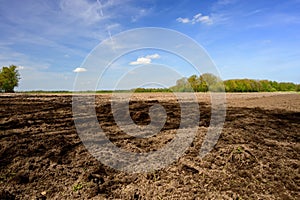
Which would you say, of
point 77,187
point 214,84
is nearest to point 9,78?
point 214,84

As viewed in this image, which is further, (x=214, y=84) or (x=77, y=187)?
(x=214, y=84)

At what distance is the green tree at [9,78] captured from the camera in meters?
37.0

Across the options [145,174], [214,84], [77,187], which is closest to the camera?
[77,187]

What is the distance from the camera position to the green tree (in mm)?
36969

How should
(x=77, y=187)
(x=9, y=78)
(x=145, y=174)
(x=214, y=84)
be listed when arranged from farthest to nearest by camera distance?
(x=9, y=78) < (x=214, y=84) < (x=145, y=174) < (x=77, y=187)

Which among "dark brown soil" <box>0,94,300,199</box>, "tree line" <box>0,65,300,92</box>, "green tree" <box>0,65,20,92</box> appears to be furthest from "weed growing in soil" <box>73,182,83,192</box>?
"green tree" <box>0,65,20,92</box>

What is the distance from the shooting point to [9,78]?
3844 centimetres

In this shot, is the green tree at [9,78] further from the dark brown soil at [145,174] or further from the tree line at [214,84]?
the dark brown soil at [145,174]

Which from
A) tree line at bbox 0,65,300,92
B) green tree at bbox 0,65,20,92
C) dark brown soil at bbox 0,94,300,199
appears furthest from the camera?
green tree at bbox 0,65,20,92

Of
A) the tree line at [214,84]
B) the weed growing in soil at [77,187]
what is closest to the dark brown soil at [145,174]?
the weed growing in soil at [77,187]

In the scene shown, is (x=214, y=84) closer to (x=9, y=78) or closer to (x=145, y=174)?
(x=145, y=174)

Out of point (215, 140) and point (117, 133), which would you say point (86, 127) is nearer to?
point (117, 133)

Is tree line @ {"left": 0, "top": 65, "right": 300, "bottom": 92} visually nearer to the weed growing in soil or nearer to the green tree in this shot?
the green tree

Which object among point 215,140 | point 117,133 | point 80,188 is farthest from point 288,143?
point 80,188
